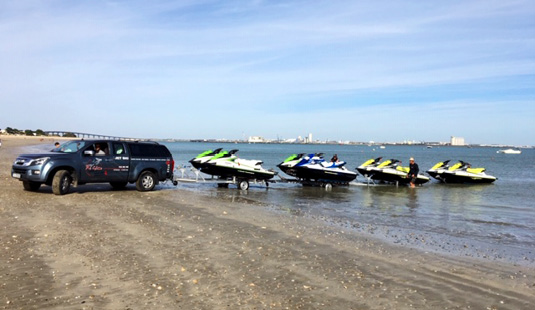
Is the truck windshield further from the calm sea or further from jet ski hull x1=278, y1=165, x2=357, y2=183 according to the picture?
jet ski hull x1=278, y1=165, x2=357, y2=183

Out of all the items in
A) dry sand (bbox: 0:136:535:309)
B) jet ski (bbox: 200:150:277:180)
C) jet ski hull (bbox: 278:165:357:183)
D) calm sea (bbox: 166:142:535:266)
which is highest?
jet ski (bbox: 200:150:277:180)

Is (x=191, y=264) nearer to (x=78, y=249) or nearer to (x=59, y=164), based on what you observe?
(x=78, y=249)

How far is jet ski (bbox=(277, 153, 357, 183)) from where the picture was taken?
24344mm

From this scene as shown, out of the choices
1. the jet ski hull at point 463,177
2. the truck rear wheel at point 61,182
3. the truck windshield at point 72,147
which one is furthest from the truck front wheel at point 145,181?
the jet ski hull at point 463,177

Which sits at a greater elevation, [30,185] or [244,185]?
[30,185]

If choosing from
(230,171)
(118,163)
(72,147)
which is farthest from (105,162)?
(230,171)

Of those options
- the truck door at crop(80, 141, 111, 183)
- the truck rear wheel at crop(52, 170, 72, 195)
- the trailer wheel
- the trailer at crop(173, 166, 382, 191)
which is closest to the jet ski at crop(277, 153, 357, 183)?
the trailer at crop(173, 166, 382, 191)

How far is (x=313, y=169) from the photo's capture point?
24.2m

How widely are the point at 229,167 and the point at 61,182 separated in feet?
26.7

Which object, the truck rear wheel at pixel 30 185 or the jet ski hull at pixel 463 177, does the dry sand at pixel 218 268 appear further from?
the jet ski hull at pixel 463 177

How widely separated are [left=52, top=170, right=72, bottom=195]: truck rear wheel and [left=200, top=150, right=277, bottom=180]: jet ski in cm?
723

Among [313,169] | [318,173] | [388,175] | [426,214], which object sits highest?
[313,169]

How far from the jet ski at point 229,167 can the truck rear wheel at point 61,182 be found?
23.7 feet

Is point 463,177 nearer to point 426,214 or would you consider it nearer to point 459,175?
point 459,175
